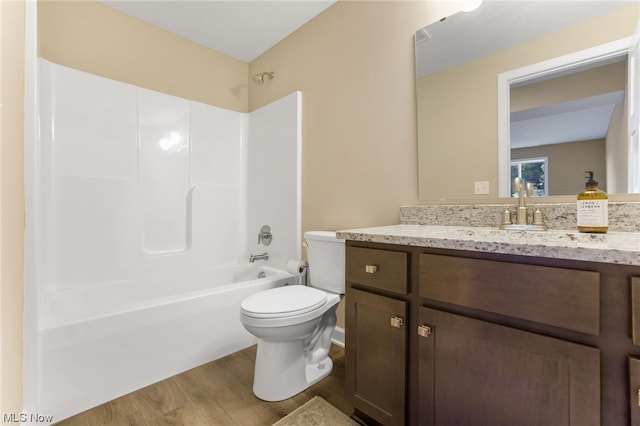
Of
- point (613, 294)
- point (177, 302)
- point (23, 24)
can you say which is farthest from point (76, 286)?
point (613, 294)

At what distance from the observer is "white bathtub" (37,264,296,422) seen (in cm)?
131

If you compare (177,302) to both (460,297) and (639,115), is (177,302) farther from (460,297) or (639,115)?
(639,115)

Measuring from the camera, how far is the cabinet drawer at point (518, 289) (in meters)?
0.66

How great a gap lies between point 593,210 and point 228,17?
2.55 m

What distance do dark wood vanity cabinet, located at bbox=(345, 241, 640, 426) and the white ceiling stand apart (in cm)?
192

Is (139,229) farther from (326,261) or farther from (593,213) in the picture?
(593,213)

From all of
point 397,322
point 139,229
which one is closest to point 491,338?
point 397,322

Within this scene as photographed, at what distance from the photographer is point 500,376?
79cm

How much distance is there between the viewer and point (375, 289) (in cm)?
109

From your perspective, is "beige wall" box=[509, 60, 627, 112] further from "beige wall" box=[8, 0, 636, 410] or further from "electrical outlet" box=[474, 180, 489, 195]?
"electrical outlet" box=[474, 180, 489, 195]

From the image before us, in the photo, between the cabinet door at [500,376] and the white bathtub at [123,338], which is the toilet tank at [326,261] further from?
the cabinet door at [500,376]

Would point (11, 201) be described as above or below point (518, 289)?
above

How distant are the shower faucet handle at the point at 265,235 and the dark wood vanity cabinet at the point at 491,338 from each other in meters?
1.45
